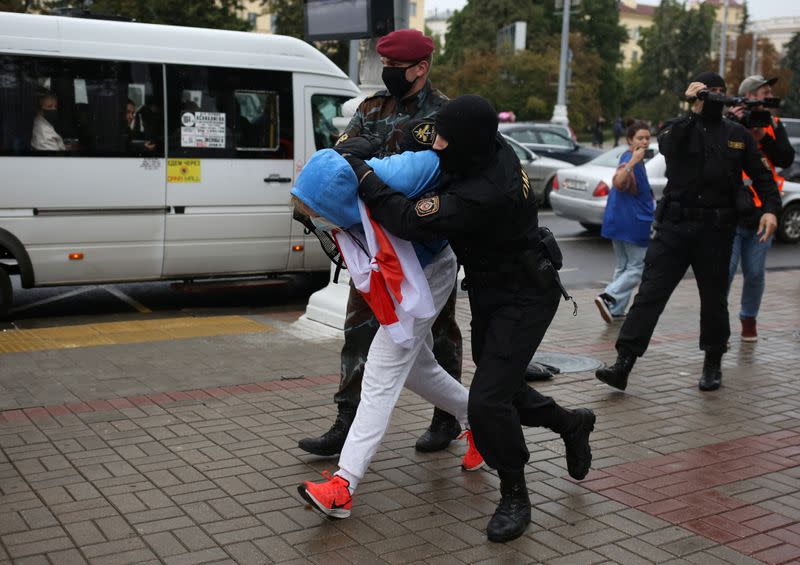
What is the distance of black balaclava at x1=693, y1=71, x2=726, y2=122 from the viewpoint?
6.48 m

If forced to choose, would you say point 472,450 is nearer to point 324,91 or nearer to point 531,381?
point 531,381

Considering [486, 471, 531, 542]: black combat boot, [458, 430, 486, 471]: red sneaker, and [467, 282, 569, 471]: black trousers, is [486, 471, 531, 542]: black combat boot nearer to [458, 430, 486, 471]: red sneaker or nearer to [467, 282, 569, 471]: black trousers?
[467, 282, 569, 471]: black trousers

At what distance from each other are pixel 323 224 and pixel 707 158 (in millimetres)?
3158

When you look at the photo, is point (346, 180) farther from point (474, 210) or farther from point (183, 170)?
point (183, 170)

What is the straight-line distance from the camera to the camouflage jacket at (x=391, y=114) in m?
4.88

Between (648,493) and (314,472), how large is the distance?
1.56m

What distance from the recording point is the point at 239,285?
33.2ft

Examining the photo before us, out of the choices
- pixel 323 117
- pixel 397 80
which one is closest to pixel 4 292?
pixel 323 117

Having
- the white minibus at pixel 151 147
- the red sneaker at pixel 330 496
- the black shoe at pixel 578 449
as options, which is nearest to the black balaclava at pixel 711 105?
the black shoe at pixel 578 449

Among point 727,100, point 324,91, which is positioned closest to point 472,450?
point 727,100

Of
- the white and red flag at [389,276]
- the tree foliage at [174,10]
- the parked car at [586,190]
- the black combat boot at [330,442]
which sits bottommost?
the black combat boot at [330,442]

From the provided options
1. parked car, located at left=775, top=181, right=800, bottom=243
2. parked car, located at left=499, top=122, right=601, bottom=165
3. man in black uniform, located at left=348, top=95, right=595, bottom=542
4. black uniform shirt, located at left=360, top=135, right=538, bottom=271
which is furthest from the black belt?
parked car, located at left=499, top=122, right=601, bottom=165

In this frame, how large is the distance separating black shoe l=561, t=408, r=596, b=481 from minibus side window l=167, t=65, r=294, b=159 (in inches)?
227

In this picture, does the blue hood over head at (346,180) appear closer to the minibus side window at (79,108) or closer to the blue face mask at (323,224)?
the blue face mask at (323,224)
